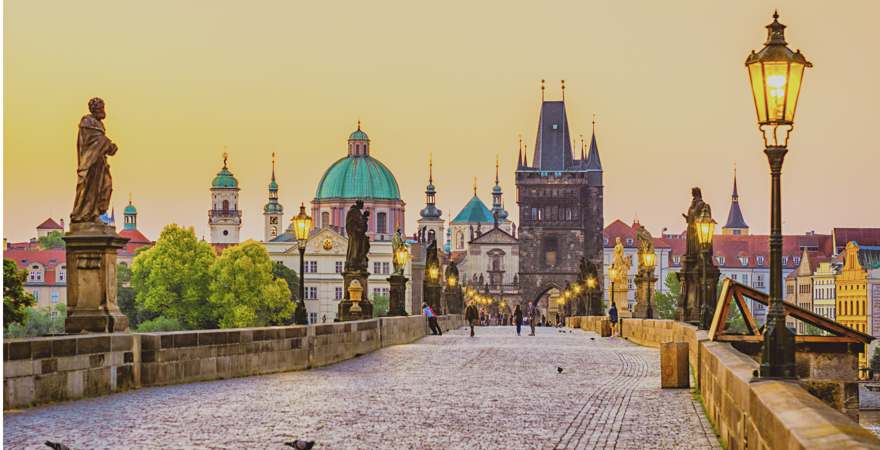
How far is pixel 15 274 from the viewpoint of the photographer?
176 feet

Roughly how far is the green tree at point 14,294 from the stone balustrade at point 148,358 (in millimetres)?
25545

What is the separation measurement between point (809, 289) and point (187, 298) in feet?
264

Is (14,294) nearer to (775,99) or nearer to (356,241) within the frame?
(356,241)

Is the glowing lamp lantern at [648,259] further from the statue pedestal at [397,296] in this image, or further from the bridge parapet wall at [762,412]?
the bridge parapet wall at [762,412]

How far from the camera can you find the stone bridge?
41.0 feet

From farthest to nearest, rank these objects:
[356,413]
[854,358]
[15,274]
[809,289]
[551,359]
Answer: [809,289]
[15,274]
[551,359]
[854,358]
[356,413]

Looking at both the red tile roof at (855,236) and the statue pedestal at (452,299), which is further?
the red tile roof at (855,236)

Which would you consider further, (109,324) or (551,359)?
(551,359)

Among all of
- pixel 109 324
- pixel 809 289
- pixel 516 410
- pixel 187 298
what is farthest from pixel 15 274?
pixel 809 289

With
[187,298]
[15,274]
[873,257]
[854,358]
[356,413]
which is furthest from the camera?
[873,257]

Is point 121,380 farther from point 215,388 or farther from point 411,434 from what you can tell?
point 411,434

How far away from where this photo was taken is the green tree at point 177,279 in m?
108

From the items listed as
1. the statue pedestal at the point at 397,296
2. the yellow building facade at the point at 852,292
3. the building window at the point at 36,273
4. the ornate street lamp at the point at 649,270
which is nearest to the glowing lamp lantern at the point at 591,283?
the ornate street lamp at the point at 649,270

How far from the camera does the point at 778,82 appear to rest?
39.1 feet
